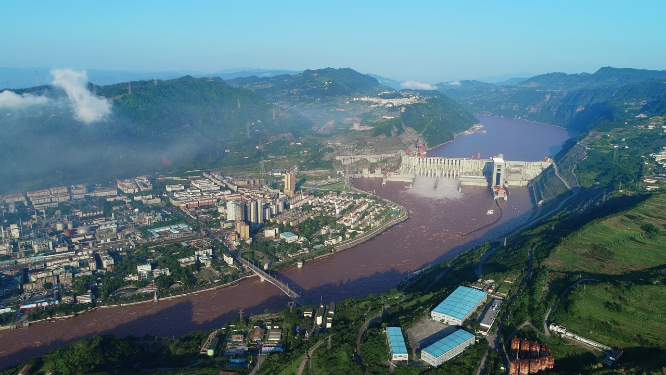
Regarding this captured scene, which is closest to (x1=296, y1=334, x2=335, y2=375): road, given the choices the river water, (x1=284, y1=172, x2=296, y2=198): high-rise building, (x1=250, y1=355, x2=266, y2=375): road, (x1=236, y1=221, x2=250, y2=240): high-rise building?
(x1=250, y1=355, x2=266, y2=375): road

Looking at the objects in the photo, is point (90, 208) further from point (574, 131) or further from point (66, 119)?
point (574, 131)

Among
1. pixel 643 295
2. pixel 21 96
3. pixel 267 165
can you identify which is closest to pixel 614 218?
pixel 643 295

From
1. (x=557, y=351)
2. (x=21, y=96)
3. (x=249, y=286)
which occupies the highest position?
(x=21, y=96)

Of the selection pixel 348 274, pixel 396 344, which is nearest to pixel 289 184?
pixel 348 274

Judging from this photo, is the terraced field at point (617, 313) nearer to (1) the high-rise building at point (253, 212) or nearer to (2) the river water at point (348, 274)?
(2) the river water at point (348, 274)

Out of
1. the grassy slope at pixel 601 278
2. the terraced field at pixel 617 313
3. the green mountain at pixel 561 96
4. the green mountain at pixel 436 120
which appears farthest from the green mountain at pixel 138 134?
the green mountain at pixel 561 96

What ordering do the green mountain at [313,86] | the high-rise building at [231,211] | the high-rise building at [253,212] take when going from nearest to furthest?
1. the high-rise building at [253,212]
2. the high-rise building at [231,211]
3. the green mountain at [313,86]

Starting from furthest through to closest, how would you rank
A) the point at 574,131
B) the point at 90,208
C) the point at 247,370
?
the point at 574,131
the point at 90,208
the point at 247,370
